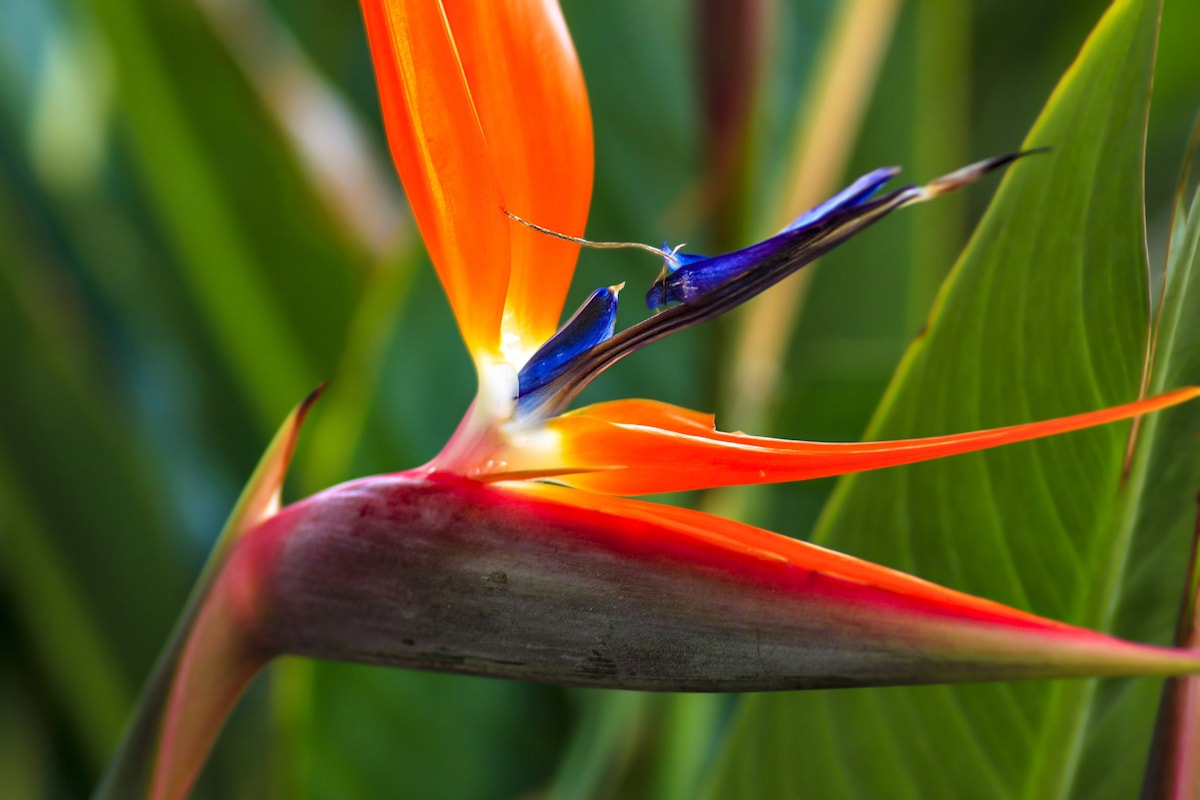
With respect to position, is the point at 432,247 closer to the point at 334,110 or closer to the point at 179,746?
the point at 179,746

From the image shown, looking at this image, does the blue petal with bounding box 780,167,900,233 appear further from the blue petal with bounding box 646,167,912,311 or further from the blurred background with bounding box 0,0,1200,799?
the blurred background with bounding box 0,0,1200,799

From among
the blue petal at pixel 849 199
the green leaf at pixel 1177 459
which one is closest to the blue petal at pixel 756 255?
the blue petal at pixel 849 199

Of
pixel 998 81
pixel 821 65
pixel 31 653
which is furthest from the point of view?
pixel 998 81

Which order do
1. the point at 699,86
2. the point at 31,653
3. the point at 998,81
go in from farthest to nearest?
the point at 998,81, the point at 31,653, the point at 699,86

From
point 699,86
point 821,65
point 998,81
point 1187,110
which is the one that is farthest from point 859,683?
point 998,81

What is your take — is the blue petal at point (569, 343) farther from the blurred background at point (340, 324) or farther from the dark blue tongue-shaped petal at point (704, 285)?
the blurred background at point (340, 324)

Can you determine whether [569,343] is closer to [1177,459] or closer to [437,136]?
[437,136]

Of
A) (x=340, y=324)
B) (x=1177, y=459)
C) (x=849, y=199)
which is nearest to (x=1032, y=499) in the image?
(x=1177, y=459)

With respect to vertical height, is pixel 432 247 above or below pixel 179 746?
above
